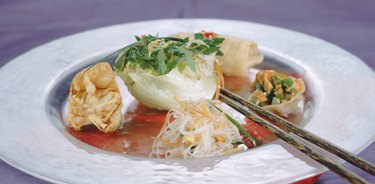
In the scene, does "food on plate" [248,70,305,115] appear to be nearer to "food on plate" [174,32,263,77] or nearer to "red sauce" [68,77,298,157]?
"red sauce" [68,77,298,157]

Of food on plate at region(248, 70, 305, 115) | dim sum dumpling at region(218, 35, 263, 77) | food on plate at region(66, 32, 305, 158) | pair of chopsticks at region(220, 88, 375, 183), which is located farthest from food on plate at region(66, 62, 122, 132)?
dim sum dumpling at region(218, 35, 263, 77)

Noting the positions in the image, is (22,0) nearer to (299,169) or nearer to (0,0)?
(0,0)

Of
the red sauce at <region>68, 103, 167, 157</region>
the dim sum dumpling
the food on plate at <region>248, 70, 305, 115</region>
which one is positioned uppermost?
the dim sum dumpling

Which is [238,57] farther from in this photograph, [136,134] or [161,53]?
[136,134]

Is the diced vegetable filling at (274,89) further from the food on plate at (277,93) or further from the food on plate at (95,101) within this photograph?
the food on plate at (95,101)

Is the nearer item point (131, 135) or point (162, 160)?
point (162, 160)

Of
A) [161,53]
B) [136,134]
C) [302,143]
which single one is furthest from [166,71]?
[302,143]
